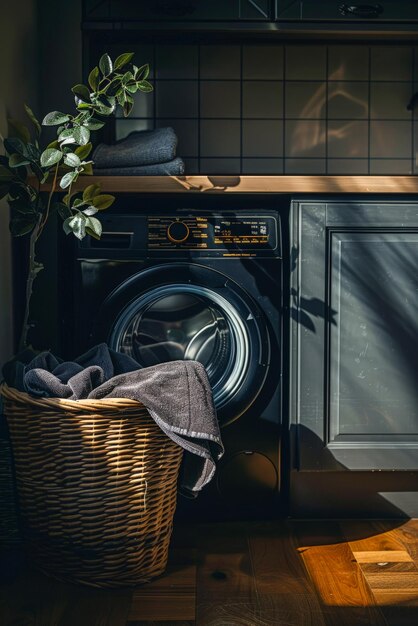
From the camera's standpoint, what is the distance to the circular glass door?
1.96m

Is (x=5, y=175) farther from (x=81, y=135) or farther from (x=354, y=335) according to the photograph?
(x=354, y=335)

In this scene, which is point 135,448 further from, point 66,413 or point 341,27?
point 341,27

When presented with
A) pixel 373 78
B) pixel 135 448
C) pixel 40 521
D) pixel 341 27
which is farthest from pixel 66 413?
pixel 373 78

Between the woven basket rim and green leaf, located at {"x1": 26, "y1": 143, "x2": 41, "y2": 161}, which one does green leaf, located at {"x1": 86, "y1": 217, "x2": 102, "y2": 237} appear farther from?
the woven basket rim

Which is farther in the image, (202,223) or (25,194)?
(202,223)

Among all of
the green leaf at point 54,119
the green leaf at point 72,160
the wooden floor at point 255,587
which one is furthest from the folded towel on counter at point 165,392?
the green leaf at point 54,119

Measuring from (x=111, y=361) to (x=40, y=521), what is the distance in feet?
1.32

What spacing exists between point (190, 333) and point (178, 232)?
11.6 inches

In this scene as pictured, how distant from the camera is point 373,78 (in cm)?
264

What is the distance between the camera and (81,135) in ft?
5.53

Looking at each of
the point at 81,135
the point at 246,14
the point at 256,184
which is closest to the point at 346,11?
the point at 246,14

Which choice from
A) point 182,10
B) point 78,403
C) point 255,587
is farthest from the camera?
point 182,10

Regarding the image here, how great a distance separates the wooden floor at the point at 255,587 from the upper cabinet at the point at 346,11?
1573 millimetres

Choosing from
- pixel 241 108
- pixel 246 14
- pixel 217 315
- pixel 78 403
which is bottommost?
pixel 78 403
